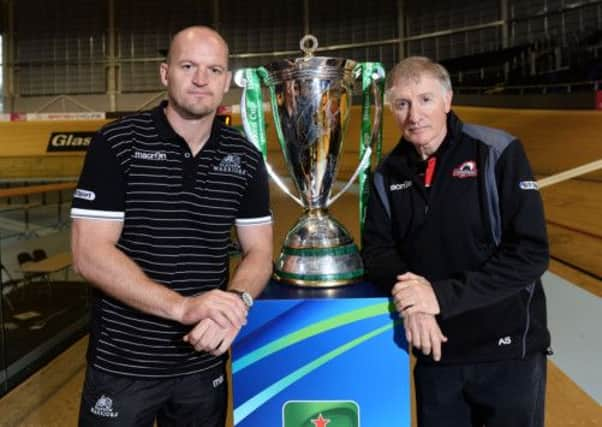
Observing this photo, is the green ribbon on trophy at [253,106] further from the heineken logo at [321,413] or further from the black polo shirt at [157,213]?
the heineken logo at [321,413]

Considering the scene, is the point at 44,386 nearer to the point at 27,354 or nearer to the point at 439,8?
the point at 27,354

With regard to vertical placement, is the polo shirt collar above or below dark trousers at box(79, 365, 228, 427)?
above

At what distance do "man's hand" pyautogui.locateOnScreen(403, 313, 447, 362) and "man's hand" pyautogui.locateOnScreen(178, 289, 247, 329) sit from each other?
32cm

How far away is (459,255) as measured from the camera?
111 cm

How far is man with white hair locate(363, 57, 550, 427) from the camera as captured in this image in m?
1.04

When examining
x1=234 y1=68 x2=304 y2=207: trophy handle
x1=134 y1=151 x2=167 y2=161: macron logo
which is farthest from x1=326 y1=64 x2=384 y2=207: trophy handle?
x1=134 y1=151 x2=167 y2=161: macron logo

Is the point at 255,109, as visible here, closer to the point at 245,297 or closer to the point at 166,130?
the point at 166,130

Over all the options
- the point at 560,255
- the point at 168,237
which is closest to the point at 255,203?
the point at 168,237

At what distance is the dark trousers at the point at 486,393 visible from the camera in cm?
113

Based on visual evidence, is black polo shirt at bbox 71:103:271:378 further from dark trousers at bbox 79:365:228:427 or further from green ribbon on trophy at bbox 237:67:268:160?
green ribbon on trophy at bbox 237:67:268:160

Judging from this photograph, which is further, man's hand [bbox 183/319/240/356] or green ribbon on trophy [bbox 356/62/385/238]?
green ribbon on trophy [bbox 356/62/385/238]

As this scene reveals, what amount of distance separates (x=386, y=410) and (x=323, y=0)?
18042 mm

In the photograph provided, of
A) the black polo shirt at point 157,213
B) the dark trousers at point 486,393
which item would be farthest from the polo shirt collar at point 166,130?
the dark trousers at point 486,393

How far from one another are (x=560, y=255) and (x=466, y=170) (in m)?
3.43
